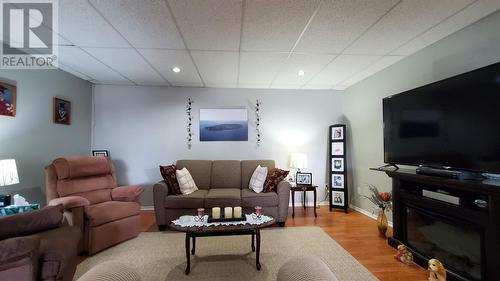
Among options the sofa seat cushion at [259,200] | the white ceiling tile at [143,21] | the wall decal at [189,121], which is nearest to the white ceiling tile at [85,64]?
the white ceiling tile at [143,21]

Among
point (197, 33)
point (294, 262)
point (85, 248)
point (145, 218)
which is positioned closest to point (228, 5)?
point (197, 33)

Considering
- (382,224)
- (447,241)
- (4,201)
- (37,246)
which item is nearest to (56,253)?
(37,246)

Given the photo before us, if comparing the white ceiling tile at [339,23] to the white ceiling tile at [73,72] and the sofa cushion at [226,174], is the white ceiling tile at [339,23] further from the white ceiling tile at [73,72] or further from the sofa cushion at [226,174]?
the white ceiling tile at [73,72]

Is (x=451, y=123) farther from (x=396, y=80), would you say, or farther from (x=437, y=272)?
(x=396, y=80)

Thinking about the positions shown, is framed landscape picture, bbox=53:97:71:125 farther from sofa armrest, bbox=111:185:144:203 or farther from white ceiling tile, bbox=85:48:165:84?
sofa armrest, bbox=111:185:144:203

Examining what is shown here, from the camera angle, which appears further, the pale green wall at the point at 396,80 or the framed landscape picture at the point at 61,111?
the framed landscape picture at the point at 61,111

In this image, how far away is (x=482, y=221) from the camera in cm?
172

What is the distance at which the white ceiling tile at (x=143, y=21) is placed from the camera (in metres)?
1.85

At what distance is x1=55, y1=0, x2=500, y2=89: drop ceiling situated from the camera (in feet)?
6.21

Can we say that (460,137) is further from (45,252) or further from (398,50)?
(45,252)

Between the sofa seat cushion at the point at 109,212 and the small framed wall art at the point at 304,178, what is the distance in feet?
8.68

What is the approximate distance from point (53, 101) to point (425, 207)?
16.0 feet

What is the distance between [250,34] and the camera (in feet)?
7.64

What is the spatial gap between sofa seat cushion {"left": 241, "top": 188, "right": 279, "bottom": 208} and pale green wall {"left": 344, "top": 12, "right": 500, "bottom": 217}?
167 cm
